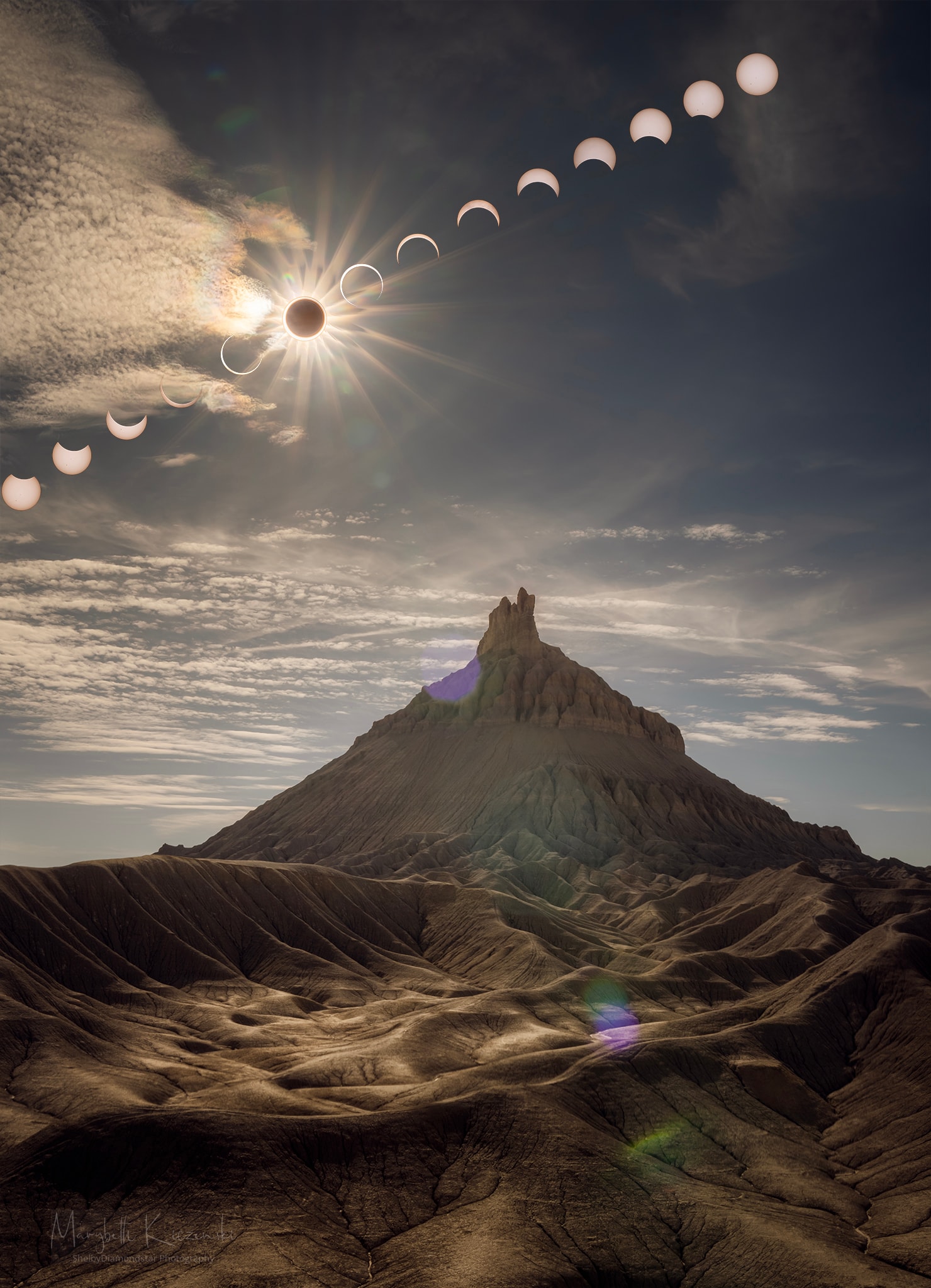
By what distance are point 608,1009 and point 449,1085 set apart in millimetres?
39411

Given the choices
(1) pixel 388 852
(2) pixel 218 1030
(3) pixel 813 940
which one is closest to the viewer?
(2) pixel 218 1030

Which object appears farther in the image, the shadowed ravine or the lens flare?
the lens flare

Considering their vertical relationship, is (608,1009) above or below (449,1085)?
above

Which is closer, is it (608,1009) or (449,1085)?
(449,1085)

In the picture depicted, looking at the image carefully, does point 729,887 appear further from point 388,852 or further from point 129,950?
point 129,950

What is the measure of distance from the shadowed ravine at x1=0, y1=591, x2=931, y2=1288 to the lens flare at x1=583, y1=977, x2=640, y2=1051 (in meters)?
0.52

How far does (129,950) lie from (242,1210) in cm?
6473

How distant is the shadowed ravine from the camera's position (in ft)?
158

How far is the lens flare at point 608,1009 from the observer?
95.3 m

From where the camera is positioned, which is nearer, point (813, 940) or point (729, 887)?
point (813, 940)

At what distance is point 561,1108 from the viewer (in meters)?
63.1

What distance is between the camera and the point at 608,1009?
4040 inches

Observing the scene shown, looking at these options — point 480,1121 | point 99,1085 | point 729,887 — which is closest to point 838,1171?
point 480,1121

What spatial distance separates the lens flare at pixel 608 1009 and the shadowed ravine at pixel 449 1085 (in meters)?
0.52
